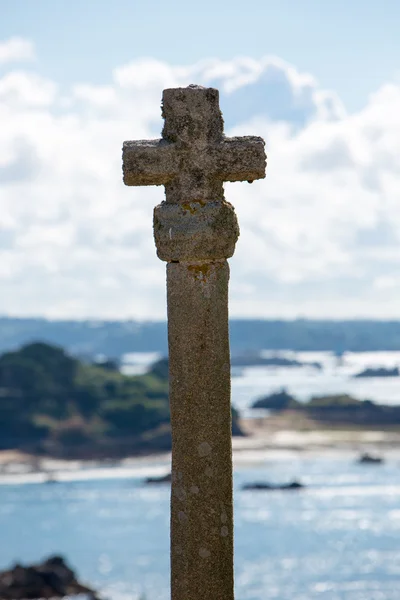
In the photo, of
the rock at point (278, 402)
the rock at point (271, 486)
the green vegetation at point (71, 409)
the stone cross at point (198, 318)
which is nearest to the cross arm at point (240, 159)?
the stone cross at point (198, 318)

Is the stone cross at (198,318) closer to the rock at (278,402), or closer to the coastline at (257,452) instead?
the coastline at (257,452)

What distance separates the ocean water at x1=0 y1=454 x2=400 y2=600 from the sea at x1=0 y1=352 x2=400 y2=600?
0.10 metres

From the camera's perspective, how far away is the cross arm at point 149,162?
764 cm

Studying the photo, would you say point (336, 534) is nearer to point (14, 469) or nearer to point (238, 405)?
point (14, 469)

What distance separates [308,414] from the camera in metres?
159

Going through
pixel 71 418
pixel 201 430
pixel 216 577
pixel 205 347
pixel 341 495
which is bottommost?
pixel 216 577

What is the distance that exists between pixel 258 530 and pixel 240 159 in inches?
3778

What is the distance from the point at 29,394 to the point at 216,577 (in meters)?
138

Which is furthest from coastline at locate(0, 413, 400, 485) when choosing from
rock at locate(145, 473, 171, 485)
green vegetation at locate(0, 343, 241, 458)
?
rock at locate(145, 473, 171, 485)

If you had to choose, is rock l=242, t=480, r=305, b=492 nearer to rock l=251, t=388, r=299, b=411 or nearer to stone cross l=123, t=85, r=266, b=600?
rock l=251, t=388, r=299, b=411

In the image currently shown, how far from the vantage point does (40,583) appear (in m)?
65.3

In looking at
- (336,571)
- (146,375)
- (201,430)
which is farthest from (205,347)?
(146,375)

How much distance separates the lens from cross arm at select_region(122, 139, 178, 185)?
7637mm

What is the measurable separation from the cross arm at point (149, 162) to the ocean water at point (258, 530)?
64.0m
